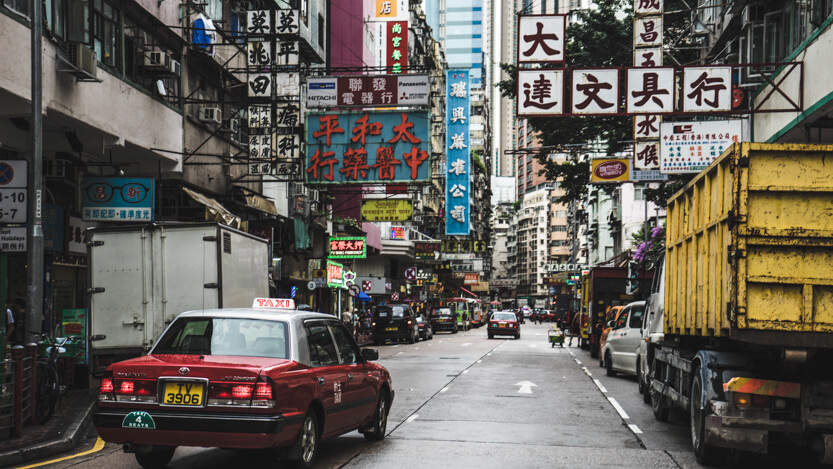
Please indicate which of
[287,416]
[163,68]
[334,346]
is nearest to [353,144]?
[163,68]

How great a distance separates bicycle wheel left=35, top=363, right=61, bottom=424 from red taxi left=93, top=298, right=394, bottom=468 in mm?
3327

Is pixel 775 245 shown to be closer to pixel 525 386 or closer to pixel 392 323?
pixel 525 386

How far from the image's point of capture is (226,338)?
8.34m

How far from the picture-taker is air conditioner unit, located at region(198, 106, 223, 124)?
25109 millimetres

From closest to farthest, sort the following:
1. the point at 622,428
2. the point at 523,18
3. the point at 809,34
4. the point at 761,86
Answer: the point at 622,428
the point at 523,18
the point at 809,34
the point at 761,86

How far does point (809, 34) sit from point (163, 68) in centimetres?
1345

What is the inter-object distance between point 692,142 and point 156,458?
13.0m

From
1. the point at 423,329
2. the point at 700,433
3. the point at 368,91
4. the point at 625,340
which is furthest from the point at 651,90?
the point at 423,329

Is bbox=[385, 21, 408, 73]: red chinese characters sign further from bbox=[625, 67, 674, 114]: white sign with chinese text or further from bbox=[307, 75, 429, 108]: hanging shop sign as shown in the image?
bbox=[625, 67, 674, 114]: white sign with chinese text

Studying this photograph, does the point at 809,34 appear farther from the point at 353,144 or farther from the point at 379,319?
the point at 379,319

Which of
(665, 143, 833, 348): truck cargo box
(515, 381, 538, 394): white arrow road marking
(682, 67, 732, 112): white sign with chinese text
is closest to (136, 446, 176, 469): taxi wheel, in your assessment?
(665, 143, 833, 348): truck cargo box

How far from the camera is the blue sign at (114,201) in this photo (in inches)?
736

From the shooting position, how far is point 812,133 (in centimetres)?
1794

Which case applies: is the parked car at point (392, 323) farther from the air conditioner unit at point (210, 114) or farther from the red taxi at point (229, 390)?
the red taxi at point (229, 390)
